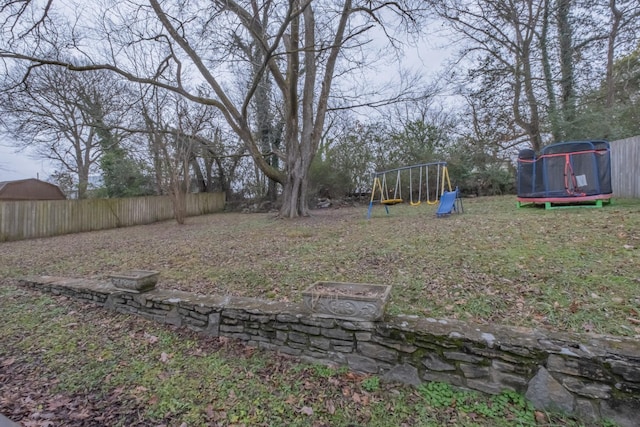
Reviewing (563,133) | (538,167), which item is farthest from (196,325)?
(563,133)

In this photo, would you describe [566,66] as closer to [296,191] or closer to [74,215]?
[296,191]

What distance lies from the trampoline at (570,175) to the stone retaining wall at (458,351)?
5.70 meters

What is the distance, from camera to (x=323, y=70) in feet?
27.8

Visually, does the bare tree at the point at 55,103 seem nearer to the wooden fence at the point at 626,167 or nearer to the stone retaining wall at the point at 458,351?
the stone retaining wall at the point at 458,351

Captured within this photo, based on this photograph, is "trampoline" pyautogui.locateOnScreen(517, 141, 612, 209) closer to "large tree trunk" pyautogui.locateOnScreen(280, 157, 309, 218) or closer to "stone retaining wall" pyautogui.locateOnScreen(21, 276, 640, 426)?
"large tree trunk" pyautogui.locateOnScreen(280, 157, 309, 218)

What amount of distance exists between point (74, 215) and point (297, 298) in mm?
9374

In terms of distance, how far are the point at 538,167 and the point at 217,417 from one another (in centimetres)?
740

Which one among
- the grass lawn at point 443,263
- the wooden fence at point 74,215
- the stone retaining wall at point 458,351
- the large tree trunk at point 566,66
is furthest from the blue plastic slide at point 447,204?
the wooden fence at point 74,215

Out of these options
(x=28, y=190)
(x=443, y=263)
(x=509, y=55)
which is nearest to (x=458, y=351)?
(x=443, y=263)

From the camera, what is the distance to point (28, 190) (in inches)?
465

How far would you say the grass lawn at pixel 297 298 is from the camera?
1753 millimetres

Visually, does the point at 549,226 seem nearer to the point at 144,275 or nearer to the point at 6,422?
the point at 144,275

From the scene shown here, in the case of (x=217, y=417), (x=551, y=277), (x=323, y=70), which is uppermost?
(x=323, y=70)

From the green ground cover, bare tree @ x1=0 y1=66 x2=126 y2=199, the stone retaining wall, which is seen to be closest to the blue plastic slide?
the stone retaining wall
